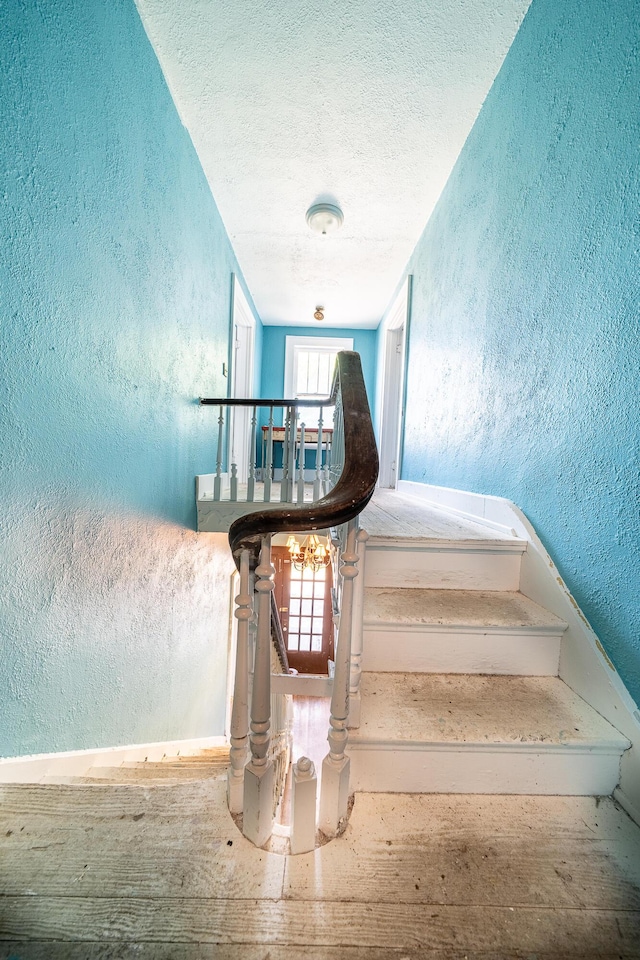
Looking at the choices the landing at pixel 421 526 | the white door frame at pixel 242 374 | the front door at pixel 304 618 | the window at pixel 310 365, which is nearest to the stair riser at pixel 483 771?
the landing at pixel 421 526

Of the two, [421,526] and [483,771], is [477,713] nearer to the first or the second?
[483,771]

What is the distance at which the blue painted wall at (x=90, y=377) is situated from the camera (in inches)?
36.9

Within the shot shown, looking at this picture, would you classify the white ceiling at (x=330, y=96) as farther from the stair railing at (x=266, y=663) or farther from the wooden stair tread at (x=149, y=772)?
the wooden stair tread at (x=149, y=772)

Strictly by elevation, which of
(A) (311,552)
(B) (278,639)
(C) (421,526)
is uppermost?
(C) (421,526)

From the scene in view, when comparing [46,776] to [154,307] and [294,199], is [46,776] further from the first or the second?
[294,199]

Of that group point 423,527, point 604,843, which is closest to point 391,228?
point 423,527

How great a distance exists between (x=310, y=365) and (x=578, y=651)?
4995mm

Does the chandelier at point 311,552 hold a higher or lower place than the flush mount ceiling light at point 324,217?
lower

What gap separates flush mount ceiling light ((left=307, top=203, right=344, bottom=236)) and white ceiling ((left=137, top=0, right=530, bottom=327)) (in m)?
0.06

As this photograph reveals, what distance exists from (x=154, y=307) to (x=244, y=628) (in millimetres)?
1624

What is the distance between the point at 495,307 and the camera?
1.73m

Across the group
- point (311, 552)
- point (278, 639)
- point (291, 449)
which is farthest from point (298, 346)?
point (278, 639)

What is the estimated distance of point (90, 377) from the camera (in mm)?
1221

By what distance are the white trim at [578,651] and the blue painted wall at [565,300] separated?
4 cm
